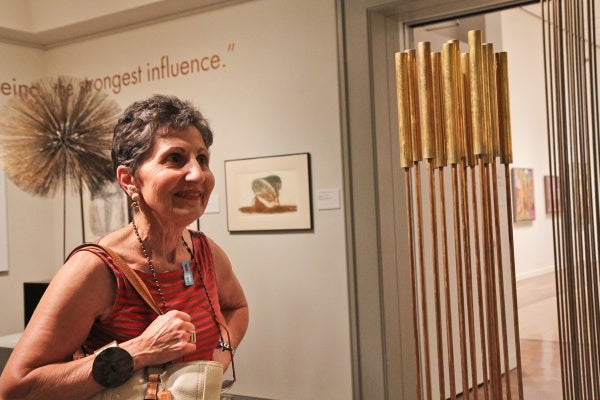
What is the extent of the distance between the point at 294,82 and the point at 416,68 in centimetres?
307

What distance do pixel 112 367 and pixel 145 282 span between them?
0.75 ft

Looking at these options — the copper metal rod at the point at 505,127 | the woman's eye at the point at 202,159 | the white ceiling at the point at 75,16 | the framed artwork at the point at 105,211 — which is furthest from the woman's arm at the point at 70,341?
the framed artwork at the point at 105,211

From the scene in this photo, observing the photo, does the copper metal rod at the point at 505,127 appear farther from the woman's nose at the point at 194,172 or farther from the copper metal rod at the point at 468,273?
the woman's nose at the point at 194,172

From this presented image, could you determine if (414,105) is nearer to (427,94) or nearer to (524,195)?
(427,94)

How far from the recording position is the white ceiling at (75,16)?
555 cm

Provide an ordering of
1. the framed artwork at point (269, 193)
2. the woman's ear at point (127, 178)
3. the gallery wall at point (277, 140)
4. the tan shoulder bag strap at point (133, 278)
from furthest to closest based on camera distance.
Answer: the framed artwork at point (269, 193), the gallery wall at point (277, 140), the woman's ear at point (127, 178), the tan shoulder bag strap at point (133, 278)

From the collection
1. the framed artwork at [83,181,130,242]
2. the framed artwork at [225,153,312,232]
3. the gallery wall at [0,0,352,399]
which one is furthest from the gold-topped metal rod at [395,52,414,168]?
the framed artwork at [83,181,130,242]

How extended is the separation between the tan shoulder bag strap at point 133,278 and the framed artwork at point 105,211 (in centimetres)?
446

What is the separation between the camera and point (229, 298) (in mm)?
2115

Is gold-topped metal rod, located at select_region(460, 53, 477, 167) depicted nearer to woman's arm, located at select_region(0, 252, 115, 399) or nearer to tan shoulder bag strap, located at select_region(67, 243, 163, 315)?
tan shoulder bag strap, located at select_region(67, 243, 163, 315)

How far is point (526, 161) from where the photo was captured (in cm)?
508

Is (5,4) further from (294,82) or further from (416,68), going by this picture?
(416,68)

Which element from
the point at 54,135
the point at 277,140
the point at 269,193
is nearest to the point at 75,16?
the point at 54,135

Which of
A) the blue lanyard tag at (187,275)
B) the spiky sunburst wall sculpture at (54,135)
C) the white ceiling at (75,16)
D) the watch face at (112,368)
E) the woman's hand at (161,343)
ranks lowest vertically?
the watch face at (112,368)
